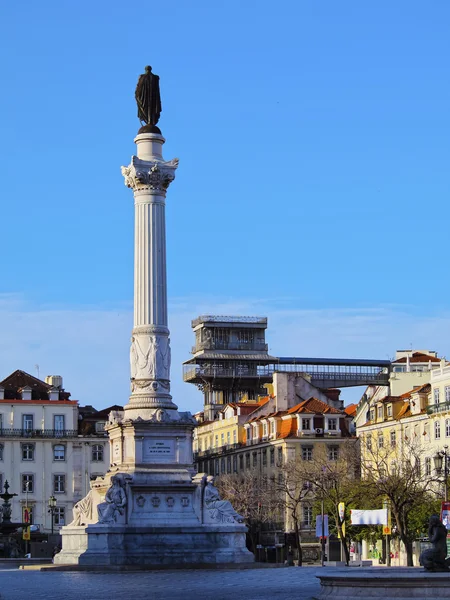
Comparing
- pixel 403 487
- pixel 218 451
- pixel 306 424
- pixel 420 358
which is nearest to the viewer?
pixel 403 487

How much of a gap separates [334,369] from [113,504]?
95.6 m

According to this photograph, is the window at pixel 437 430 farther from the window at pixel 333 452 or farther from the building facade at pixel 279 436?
the window at pixel 333 452

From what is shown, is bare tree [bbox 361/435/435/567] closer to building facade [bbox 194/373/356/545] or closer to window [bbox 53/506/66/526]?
building facade [bbox 194/373/356/545]

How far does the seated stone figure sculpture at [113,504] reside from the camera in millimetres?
62906

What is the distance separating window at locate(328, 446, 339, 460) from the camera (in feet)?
374

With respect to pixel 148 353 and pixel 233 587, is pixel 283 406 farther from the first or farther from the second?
pixel 233 587

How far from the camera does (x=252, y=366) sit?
158 m

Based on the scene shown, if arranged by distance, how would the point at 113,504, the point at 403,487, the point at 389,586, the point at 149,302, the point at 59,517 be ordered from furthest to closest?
the point at 59,517, the point at 403,487, the point at 149,302, the point at 113,504, the point at 389,586

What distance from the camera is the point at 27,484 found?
390 feet

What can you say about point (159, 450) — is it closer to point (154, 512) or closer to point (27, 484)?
point (154, 512)

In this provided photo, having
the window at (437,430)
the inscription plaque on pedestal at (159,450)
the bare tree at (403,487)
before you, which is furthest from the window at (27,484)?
the inscription plaque on pedestal at (159,450)

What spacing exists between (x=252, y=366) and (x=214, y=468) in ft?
85.3

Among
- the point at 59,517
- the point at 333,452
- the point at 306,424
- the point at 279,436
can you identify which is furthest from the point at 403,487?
the point at 59,517

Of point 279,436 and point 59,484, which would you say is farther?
point 59,484
